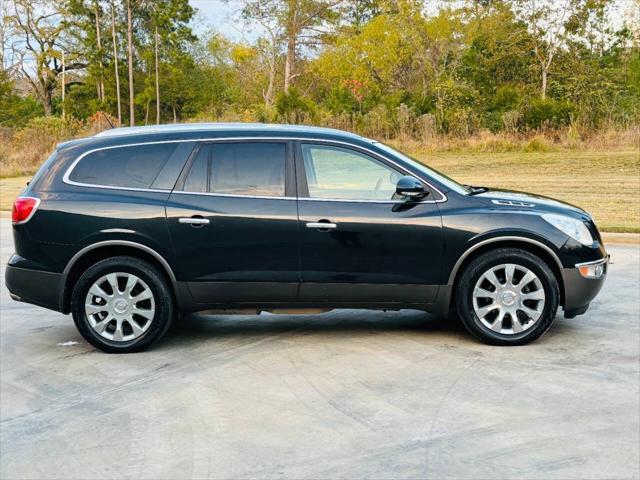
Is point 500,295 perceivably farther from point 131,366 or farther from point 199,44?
point 199,44

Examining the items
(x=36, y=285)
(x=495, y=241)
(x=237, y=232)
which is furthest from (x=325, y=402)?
(x=36, y=285)

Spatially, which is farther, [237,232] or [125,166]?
[125,166]

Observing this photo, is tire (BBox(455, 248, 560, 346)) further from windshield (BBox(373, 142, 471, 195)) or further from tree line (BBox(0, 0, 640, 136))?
tree line (BBox(0, 0, 640, 136))

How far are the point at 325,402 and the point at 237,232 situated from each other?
1897 mm

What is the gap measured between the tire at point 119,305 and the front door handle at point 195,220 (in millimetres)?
477

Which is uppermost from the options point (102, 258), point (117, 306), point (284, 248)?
point (284, 248)

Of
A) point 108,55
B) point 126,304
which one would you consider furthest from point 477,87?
point 126,304

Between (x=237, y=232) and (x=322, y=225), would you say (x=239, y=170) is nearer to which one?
(x=237, y=232)

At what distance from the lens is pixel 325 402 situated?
18.3 feet

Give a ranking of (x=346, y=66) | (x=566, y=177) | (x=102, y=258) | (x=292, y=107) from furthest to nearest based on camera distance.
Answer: (x=346, y=66) → (x=292, y=107) → (x=566, y=177) → (x=102, y=258)

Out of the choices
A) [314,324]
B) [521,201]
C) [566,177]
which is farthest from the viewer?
[566,177]

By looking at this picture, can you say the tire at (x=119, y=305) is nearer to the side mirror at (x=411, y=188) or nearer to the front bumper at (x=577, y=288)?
the side mirror at (x=411, y=188)

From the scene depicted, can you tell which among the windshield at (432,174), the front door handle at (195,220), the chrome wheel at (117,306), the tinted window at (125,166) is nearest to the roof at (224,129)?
the tinted window at (125,166)

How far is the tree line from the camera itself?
32.2 m
